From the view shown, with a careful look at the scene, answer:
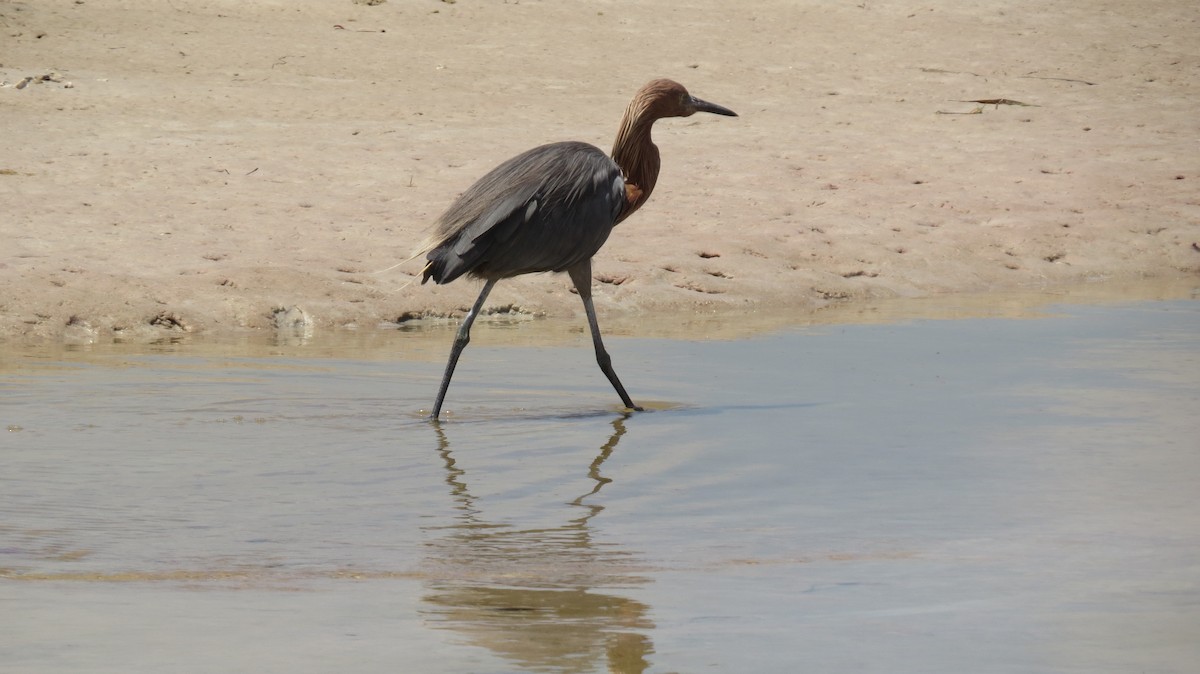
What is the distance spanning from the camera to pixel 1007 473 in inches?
222

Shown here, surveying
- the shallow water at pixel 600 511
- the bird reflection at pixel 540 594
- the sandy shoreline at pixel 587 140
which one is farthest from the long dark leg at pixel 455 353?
the sandy shoreline at pixel 587 140

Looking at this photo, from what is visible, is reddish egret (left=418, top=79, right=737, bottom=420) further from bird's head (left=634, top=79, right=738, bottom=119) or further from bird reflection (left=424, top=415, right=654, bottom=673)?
bird reflection (left=424, top=415, right=654, bottom=673)

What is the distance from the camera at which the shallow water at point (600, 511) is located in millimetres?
3682

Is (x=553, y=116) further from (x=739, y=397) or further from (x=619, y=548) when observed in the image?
(x=619, y=548)

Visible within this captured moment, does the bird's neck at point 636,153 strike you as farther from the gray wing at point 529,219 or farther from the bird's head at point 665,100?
the gray wing at point 529,219

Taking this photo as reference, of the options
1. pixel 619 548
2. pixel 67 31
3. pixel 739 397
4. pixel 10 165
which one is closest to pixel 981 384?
pixel 739 397

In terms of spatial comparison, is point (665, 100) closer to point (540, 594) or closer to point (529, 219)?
point (529, 219)

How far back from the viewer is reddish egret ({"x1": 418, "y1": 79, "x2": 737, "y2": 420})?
274 inches

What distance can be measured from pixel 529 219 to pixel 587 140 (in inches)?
274

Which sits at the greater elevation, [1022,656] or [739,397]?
[1022,656]

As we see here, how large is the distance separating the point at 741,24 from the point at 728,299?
31.1 feet

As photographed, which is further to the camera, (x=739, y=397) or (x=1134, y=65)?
(x=1134, y=65)

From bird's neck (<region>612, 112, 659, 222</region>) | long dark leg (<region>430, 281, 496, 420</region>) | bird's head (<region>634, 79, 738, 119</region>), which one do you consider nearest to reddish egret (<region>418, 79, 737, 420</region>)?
long dark leg (<region>430, 281, 496, 420</region>)

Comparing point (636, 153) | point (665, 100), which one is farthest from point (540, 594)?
point (665, 100)
